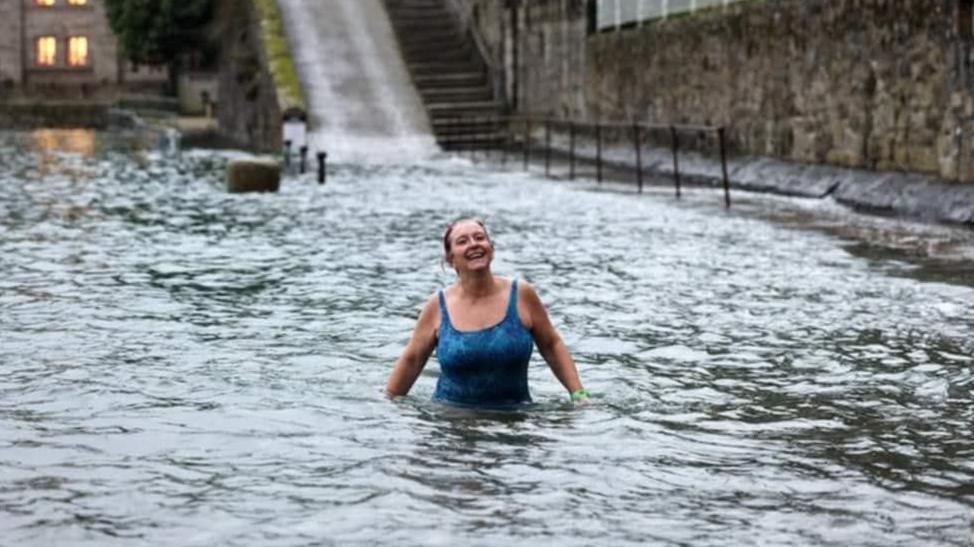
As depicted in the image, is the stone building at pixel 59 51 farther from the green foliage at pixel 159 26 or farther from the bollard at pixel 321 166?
the bollard at pixel 321 166

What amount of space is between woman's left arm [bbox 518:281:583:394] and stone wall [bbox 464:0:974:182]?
12662mm

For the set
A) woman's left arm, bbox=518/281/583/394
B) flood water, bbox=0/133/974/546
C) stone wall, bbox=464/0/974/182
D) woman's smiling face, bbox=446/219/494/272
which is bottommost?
flood water, bbox=0/133/974/546

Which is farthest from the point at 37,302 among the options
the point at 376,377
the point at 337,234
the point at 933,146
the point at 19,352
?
the point at 933,146

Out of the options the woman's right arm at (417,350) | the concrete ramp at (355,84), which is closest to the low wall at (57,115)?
the concrete ramp at (355,84)

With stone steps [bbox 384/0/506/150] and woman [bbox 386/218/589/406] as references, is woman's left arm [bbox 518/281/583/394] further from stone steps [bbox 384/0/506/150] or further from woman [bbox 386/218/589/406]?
stone steps [bbox 384/0/506/150]

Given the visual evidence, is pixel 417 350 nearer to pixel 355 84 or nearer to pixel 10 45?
pixel 355 84

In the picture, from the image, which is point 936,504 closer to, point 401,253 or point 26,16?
point 401,253

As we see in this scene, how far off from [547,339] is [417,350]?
29.1 inches

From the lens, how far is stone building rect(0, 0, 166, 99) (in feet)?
277

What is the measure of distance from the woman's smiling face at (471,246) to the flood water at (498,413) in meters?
0.86

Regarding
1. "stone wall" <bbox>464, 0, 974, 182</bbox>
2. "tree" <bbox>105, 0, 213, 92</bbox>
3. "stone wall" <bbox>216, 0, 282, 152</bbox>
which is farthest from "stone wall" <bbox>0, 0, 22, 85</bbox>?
"stone wall" <bbox>464, 0, 974, 182</bbox>

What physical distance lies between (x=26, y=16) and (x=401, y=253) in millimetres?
73610

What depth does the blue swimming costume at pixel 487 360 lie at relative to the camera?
9266mm

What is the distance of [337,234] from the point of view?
21047mm
